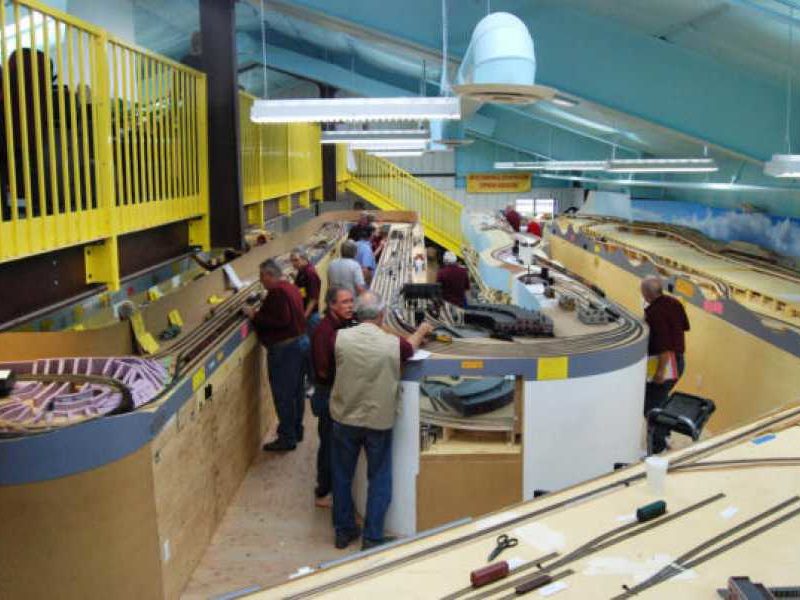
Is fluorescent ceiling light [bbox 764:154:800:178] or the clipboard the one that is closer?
fluorescent ceiling light [bbox 764:154:800:178]

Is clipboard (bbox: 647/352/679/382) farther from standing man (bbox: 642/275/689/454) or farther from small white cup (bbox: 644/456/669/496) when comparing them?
small white cup (bbox: 644/456/669/496)

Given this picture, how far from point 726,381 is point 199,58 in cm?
597

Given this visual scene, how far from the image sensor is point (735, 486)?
2873 millimetres

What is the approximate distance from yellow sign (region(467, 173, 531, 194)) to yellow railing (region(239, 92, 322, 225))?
42.7 feet

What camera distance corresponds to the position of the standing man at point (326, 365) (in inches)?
181

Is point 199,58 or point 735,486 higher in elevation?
point 199,58

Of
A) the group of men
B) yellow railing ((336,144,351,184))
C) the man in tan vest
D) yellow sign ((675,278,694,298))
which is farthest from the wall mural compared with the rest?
the man in tan vest

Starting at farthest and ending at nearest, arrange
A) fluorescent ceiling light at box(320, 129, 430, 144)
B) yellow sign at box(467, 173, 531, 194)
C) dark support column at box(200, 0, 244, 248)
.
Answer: yellow sign at box(467, 173, 531, 194), fluorescent ceiling light at box(320, 129, 430, 144), dark support column at box(200, 0, 244, 248)

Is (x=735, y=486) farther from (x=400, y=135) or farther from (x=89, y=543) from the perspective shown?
(x=400, y=135)

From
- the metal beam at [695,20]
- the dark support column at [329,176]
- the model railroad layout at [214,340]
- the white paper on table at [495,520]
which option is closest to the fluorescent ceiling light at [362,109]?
the model railroad layout at [214,340]

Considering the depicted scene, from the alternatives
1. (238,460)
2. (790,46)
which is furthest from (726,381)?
(238,460)

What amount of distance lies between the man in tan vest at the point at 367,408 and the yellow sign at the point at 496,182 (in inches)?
902

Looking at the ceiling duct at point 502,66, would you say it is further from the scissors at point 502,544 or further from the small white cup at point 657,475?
the scissors at point 502,544

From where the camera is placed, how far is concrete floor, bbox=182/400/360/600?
4.36 metres
